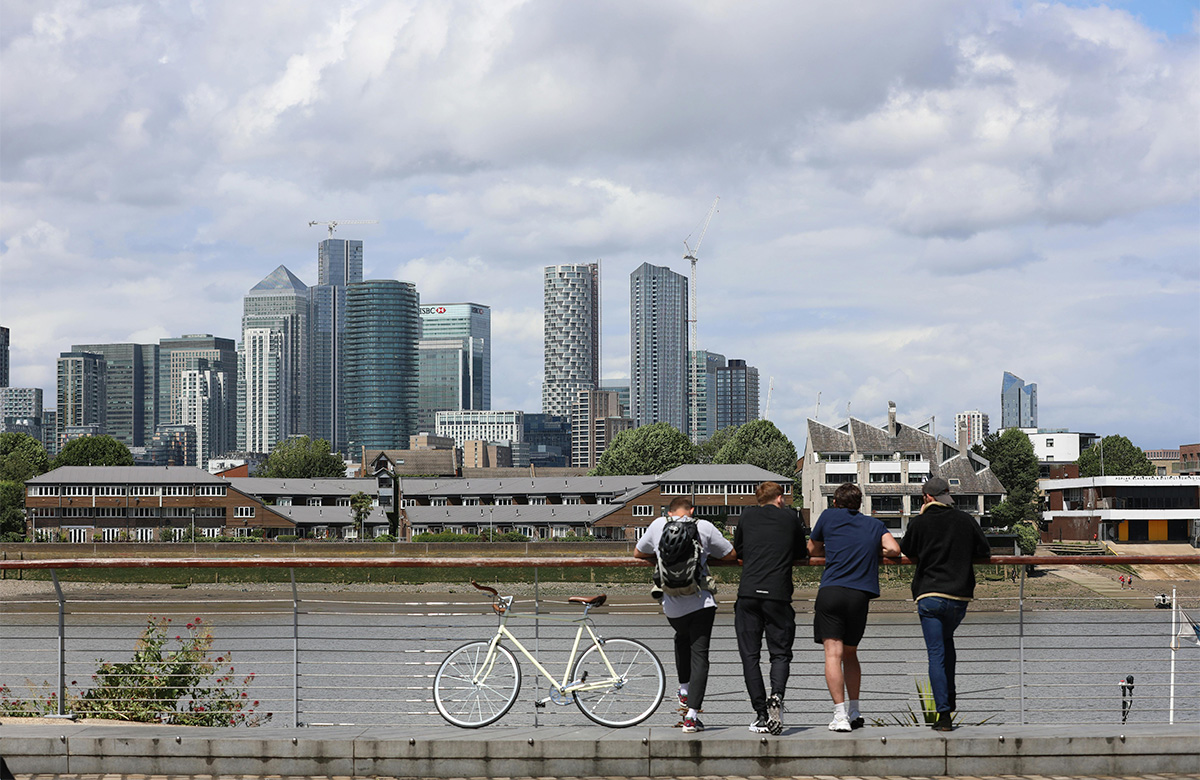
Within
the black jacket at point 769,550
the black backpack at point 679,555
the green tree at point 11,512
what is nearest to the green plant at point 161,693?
the black backpack at point 679,555

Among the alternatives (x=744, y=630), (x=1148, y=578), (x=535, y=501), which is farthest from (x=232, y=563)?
(x=535, y=501)

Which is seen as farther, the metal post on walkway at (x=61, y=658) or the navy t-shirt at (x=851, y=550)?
the metal post on walkway at (x=61, y=658)

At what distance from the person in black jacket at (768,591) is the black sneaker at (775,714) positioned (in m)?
0.07

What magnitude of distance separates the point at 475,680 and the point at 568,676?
33.2 inches

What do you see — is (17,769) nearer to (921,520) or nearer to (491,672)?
(491,672)

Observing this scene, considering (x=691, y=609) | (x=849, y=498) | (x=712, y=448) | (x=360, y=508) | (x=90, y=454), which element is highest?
(x=849, y=498)

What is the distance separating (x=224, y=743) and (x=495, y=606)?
251cm

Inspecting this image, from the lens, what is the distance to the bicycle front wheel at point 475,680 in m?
10.0

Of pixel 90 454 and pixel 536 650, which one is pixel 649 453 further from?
pixel 536 650

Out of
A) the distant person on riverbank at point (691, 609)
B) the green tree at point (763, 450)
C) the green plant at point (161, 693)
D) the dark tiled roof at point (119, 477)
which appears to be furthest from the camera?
the green tree at point (763, 450)

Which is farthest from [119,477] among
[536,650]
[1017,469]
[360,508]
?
[536,650]

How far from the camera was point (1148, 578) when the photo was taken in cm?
8650

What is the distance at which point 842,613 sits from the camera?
381 inches

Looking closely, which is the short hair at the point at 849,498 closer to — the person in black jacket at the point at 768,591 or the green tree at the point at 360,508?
the person in black jacket at the point at 768,591
